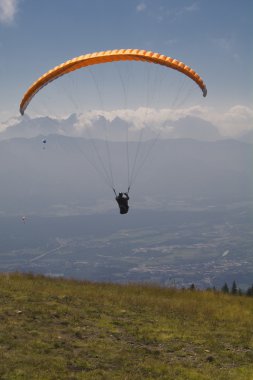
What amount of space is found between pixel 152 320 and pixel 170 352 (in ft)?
11.5

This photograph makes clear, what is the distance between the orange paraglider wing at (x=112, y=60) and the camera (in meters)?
19.2

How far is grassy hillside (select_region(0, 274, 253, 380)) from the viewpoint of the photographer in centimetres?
1227

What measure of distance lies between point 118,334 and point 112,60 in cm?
1209

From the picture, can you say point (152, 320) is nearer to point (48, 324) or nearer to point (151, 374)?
point (48, 324)

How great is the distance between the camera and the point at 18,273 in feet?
82.1

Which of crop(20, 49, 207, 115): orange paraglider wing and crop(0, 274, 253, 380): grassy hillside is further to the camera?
crop(20, 49, 207, 115): orange paraglider wing

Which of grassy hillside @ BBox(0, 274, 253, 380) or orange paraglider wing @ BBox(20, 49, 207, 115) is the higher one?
orange paraglider wing @ BBox(20, 49, 207, 115)

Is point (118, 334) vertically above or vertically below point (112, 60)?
below

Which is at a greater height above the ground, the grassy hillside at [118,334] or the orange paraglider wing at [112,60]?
the orange paraglider wing at [112,60]

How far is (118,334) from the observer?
15758 millimetres

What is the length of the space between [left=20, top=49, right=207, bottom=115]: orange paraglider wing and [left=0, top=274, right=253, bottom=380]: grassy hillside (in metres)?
10.2

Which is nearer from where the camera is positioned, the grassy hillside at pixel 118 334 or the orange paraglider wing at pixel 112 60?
the grassy hillside at pixel 118 334

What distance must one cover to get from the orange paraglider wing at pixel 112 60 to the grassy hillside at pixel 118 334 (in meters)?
10.2

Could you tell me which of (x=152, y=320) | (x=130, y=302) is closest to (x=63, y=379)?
(x=152, y=320)
